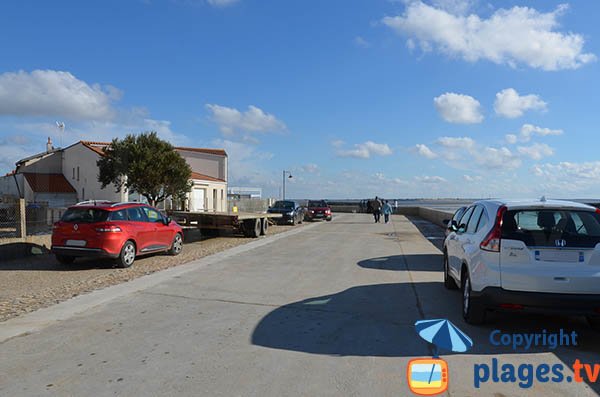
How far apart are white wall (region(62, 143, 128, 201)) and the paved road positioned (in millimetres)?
24635

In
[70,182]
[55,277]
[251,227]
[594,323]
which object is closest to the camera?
[594,323]

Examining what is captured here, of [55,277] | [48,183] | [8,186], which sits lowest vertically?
[55,277]

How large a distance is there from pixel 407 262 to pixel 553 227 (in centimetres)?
671

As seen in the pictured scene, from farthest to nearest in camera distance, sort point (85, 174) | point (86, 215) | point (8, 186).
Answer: point (8, 186) → point (85, 174) → point (86, 215)

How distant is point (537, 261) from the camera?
5.29 meters

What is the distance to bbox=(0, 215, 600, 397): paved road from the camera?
4125 mm

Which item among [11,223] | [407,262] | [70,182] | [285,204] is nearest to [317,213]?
[285,204]

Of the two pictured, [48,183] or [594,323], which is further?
[48,183]

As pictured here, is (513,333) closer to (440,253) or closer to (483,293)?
(483,293)

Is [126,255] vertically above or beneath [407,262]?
above

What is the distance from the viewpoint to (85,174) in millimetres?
33250

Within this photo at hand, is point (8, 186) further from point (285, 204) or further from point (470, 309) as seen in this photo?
point (470, 309)

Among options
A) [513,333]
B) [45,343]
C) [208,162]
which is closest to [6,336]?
[45,343]

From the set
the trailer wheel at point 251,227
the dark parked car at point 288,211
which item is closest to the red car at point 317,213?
the dark parked car at point 288,211
